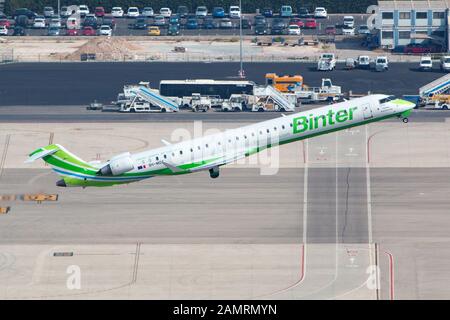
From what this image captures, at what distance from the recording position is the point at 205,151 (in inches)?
6265

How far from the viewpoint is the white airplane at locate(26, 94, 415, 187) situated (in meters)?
159

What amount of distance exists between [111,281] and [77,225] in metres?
20.0

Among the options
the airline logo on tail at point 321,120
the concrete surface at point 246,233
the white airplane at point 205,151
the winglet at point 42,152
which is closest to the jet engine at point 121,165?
the white airplane at point 205,151

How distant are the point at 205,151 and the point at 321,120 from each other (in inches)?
552

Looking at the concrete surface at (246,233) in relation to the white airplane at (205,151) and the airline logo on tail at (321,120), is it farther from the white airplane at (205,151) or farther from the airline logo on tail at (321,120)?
the airline logo on tail at (321,120)

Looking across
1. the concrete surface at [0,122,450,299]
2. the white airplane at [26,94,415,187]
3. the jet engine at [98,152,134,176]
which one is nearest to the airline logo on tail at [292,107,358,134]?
the white airplane at [26,94,415,187]

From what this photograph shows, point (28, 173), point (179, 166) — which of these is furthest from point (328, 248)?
point (28, 173)

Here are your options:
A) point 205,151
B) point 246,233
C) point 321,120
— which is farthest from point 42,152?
point 321,120

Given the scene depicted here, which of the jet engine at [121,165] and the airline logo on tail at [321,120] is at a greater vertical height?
the airline logo on tail at [321,120]

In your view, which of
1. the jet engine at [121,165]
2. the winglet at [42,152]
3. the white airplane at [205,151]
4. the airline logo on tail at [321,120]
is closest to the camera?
the winglet at [42,152]

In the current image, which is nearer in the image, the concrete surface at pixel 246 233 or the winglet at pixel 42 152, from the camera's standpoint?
the concrete surface at pixel 246 233

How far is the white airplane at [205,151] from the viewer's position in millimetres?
159125

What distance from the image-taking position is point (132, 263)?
15500cm
